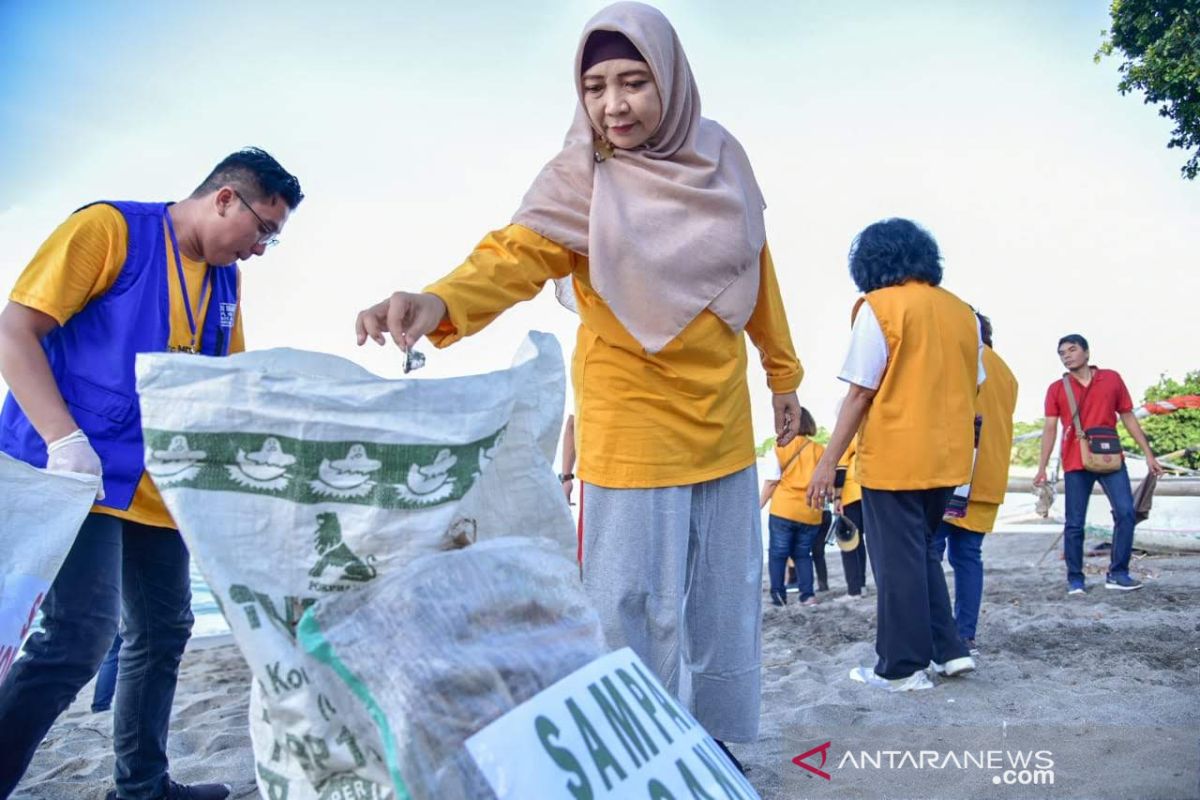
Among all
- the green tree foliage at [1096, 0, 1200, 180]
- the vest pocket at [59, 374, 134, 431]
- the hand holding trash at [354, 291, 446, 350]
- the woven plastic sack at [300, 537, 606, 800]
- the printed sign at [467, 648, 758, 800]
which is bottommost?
A: the printed sign at [467, 648, 758, 800]

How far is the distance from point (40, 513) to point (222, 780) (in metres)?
1.19

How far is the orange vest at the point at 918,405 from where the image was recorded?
361cm

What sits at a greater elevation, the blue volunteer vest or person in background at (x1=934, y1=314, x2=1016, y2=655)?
the blue volunteer vest

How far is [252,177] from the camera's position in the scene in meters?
2.42

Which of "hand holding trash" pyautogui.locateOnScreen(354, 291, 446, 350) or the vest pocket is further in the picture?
the vest pocket

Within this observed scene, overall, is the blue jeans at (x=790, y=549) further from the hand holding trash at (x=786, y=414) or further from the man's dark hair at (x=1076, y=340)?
the hand holding trash at (x=786, y=414)

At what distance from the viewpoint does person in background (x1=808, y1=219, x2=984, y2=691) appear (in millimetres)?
3590

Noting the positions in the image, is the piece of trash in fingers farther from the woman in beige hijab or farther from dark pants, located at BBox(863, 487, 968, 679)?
dark pants, located at BBox(863, 487, 968, 679)

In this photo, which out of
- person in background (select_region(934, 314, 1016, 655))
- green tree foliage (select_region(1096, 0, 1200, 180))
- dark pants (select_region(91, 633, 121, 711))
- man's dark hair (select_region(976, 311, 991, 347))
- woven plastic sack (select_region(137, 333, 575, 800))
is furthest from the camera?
green tree foliage (select_region(1096, 0, 1200, 180))

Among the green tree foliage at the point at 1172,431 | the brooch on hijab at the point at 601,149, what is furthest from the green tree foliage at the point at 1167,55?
the brooch on hijab at the point at 601,149

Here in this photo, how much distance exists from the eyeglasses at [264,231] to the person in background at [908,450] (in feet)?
7.03

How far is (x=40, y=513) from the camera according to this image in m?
1.94

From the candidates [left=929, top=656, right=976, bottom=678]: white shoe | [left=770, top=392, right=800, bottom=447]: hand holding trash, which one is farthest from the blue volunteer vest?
[left=929, top=656, right=976, bottom=678]: white shoe

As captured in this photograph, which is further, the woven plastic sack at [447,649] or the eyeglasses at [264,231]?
the eyeglasses at [264,231]
